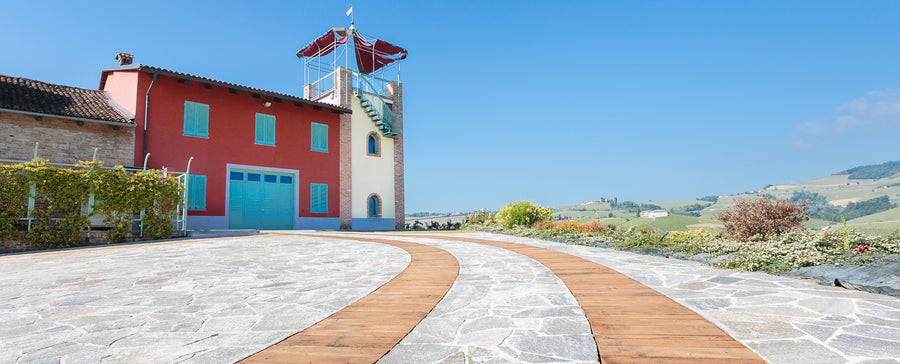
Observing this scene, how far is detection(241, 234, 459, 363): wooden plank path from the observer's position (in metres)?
2.09

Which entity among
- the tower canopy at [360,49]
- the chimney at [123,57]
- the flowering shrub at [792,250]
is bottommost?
the flowering shrub at [792,250]

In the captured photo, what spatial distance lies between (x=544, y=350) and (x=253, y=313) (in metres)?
2.13

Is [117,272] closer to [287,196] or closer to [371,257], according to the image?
[371,257]

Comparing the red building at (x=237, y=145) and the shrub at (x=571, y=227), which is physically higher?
the red building at (x=237, y=145)

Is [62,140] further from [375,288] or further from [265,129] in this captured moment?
[375,288]

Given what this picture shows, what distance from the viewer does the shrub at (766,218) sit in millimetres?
6676

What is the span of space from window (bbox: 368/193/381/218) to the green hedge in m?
10.0

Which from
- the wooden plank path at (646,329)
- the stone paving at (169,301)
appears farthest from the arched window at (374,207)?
the wooden plank path at (646,329)

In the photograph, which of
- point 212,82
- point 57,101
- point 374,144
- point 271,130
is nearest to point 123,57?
point 57,101

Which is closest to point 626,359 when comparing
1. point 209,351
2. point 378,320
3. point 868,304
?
point 378,320

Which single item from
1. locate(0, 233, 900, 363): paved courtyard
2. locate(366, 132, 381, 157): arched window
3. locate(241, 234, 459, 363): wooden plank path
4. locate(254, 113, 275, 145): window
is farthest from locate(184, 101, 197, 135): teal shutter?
locate(241, 234, 459, 363): wooden plank path

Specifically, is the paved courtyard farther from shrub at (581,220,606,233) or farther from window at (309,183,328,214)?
window at (309,183,328,214)

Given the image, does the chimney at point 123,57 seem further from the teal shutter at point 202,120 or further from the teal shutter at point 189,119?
the teal shutter at point 202,120

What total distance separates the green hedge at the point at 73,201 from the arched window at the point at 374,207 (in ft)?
32.8
